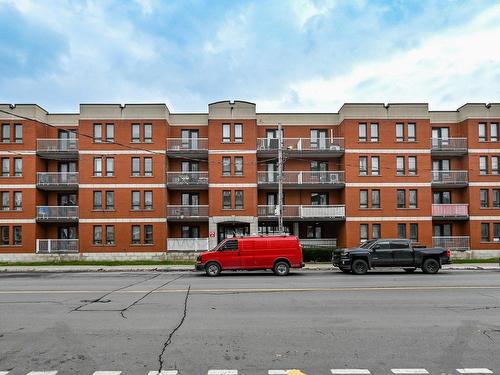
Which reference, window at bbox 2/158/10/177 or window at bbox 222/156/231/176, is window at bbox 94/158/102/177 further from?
window at bbox 222/156/231/176

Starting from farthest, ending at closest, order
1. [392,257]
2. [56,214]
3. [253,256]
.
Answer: [56,214] → [392,257] → [253,256]

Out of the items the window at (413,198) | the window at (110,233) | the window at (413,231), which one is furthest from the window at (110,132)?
the window at (413,231)

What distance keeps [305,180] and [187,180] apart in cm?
913

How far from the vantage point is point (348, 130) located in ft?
108

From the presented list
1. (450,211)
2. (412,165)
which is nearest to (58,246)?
(412,165)

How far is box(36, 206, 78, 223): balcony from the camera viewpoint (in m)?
31.8

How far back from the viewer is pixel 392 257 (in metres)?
20.4

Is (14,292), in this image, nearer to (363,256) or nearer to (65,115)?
(363,256)

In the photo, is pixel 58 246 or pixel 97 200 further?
pixel 97 200

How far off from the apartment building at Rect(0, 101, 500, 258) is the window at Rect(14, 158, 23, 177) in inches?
3.0

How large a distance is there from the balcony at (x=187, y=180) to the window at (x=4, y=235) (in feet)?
40.7

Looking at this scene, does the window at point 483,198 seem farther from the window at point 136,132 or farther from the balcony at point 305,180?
the window at point 136,132

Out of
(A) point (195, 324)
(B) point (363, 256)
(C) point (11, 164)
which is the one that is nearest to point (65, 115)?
(C) point (11, 164)

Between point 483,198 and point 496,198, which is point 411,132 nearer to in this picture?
point 483,198
